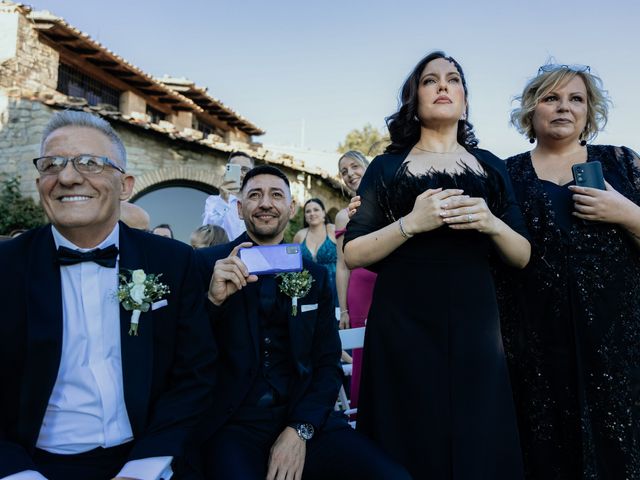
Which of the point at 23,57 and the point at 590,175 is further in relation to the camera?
the point at 23,57

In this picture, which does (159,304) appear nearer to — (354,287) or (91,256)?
(91,256)

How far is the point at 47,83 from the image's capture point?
13133mm

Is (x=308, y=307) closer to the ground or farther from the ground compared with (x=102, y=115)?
closer to the ground

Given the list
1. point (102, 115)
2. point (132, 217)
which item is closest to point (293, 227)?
point (102, 115)

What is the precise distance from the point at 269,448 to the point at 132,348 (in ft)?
2.90

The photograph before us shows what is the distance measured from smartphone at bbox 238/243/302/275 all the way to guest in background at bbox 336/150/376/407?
1830 millimetres

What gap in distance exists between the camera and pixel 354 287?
4.72 meters

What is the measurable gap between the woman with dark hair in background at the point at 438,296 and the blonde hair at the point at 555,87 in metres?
0.61

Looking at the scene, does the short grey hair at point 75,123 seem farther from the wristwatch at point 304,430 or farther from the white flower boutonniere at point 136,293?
the wristwatch at point 304,430

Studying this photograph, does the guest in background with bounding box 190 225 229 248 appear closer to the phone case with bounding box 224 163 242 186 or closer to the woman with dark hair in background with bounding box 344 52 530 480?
the phone case with bounding box 224 163 242 186

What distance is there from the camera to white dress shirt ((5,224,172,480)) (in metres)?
1.93

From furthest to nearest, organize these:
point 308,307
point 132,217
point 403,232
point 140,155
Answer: point 140,155, point 132,217, point 308,307, point 403,232

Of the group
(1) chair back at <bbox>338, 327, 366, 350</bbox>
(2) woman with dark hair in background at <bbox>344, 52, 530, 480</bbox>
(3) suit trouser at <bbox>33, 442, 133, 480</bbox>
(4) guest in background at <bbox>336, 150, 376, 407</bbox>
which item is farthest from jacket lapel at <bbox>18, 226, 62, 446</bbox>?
(4) guest in background at <bbox>336, 150, 376, 407</bbox>

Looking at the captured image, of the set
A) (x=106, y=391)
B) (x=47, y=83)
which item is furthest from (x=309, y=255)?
(x=47, y=83)
